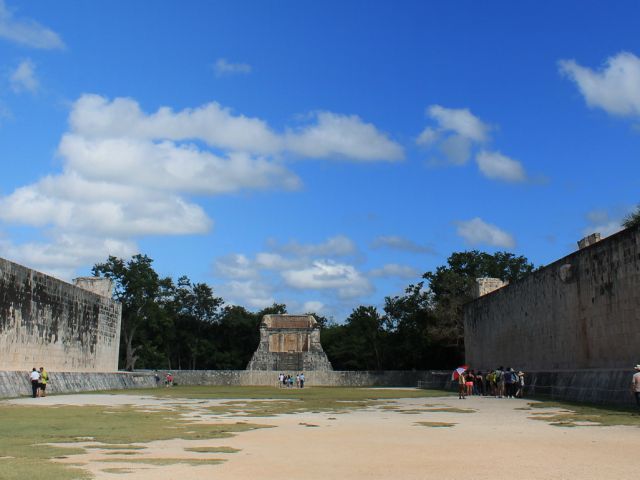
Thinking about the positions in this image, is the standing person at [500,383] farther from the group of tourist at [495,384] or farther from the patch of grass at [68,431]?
the patch of grass at [68,431]

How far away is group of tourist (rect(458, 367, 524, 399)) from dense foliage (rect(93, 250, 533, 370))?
57.8 feet

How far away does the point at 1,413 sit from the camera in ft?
38.7

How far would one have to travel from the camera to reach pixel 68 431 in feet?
28.7

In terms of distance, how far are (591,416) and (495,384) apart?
9.64 metres

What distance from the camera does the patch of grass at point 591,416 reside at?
9953 mm

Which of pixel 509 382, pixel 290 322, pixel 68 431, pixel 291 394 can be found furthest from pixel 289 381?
pixel 68 431

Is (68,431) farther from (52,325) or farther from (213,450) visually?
(52,325)

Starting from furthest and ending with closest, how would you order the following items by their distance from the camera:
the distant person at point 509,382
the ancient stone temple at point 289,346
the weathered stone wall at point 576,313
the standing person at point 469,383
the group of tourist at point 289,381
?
the ancient stone temple at point 289,346 < the group of tourist at point 289,381 < the standing person at point 469,383 < the distant person at point 509,382 < the weathered stone wall at point 576,313

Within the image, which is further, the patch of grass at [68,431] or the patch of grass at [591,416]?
the patch of grass at [591,416]

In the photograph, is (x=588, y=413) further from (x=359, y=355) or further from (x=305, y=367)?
(x=359, y=355)

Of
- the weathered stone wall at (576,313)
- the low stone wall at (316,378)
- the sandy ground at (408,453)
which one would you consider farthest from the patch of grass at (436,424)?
the low stone wall at (316,378)

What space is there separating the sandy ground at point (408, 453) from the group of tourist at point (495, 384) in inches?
377

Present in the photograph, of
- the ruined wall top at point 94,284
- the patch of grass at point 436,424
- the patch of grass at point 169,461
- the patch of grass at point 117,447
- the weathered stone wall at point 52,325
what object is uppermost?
the ruined wall top at point 94,284

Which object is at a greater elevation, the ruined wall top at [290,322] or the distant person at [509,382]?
the ruined wall top at [290,322]
